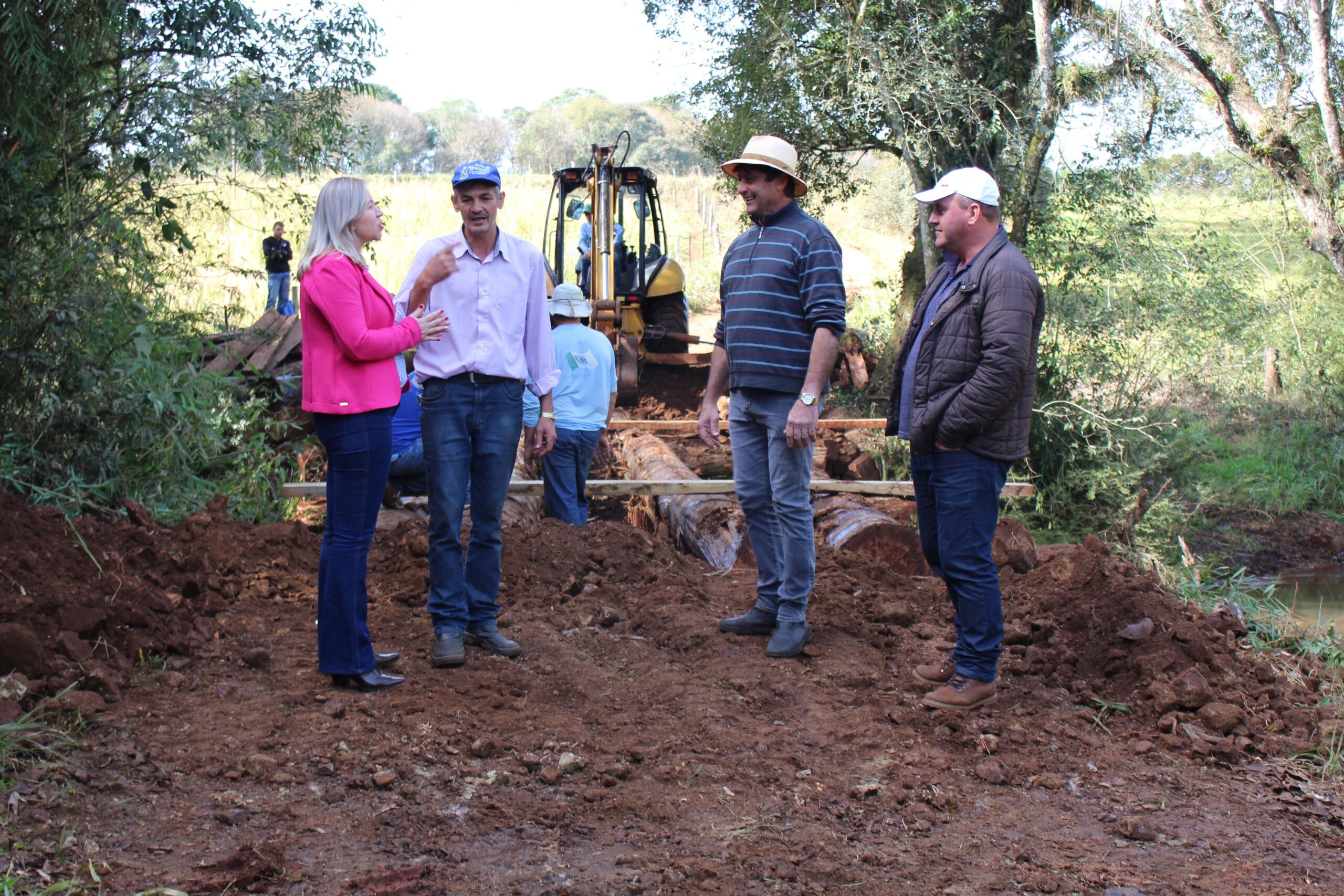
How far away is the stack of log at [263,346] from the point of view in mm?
9508

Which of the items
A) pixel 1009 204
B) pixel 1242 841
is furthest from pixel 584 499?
pixel 1009 204

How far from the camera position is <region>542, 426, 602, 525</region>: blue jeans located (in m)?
6.61

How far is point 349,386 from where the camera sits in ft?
A: 12.0

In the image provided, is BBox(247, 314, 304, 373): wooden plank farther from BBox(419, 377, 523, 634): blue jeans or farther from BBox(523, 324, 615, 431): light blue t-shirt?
BBox(419, 377, 523, 634): blue jeans

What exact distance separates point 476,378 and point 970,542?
78.7 inches

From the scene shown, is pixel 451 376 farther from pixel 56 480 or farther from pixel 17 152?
pixel 17 152

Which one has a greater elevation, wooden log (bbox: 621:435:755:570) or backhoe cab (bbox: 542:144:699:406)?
backhoe cab (bbox: 542:144:699:406)

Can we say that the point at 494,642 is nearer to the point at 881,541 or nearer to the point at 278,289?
the point at 881,541

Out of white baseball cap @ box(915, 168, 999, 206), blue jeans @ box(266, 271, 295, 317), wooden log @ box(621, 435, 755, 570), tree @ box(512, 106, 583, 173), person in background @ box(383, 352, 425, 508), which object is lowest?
wooden log @ box(621, 435, 755, 570)

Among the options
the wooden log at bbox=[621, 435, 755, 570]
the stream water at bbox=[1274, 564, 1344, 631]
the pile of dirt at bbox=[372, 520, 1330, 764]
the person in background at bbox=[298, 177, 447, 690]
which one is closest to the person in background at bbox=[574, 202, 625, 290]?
the wooden log at bbox=[621, 435, 755, 570]

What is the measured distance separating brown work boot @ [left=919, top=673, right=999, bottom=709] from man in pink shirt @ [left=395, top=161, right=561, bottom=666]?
5.60ft

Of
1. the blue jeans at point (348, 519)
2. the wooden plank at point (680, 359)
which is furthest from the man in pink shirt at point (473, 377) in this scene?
the wooden plank at point (680, 359)

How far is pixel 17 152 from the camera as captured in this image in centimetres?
551

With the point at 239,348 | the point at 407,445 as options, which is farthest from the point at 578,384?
the point at 239,348
